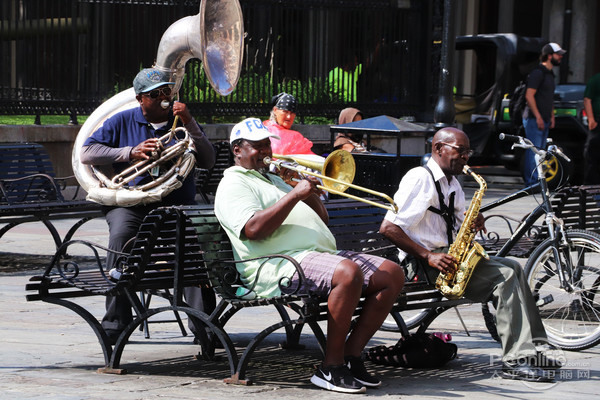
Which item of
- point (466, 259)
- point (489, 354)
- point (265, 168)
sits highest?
point (265, 168)

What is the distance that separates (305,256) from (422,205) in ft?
2.64

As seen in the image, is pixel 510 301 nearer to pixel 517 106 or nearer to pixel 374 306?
pixel 374 306

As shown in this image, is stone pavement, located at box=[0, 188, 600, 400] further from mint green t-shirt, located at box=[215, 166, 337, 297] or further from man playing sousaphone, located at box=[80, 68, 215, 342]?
mint green t-shirt, located at box=[215, 166, 337, 297]

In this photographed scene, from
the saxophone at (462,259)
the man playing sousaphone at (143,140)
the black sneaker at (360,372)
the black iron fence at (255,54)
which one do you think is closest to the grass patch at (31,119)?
the black iron fence at (255,54)

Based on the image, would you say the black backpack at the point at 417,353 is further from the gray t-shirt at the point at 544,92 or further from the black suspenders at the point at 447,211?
the gray t-shirt at the point at 544,92

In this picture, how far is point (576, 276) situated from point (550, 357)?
0.89 metres

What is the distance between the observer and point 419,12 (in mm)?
17359

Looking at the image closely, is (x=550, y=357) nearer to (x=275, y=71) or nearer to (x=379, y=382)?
(x=379, y=382)

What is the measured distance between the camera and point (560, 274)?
7.13m

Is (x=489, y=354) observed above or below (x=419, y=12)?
below

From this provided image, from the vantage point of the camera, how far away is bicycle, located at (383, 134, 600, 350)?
23.3 ft

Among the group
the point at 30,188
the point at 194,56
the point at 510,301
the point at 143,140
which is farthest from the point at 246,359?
the point at 30,188

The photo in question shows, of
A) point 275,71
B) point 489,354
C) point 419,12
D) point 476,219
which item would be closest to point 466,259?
point 476,219

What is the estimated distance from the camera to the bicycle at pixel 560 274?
7.09 m
